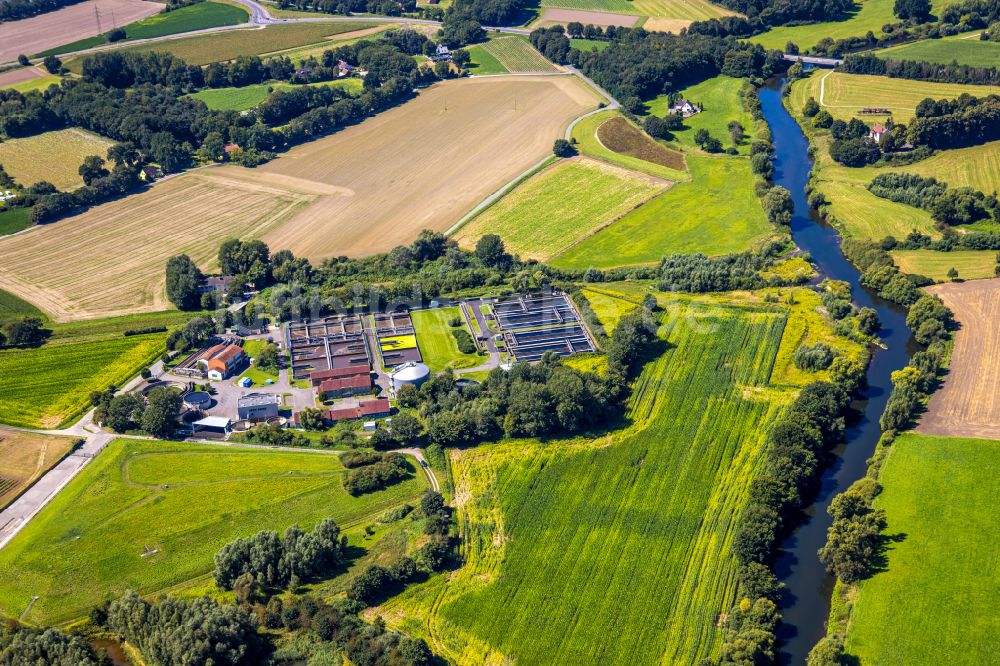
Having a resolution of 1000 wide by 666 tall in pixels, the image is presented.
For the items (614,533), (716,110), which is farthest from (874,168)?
(614,533)

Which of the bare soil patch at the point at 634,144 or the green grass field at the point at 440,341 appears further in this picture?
the bare soil patch at the point at 634,144

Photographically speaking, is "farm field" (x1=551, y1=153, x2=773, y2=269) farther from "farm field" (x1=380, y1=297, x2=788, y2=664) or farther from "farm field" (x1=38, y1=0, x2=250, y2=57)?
"farm field" (x1=38, y1=0, x2=250, y2=57)

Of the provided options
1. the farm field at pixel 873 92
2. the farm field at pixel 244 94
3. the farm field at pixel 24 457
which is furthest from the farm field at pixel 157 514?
the farm field at pixel 873 92

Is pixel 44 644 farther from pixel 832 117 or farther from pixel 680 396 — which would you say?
pixel 832 117

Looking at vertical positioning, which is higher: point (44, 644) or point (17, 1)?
point (17, 1)

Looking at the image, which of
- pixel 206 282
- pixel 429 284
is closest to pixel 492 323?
pixel 429 284

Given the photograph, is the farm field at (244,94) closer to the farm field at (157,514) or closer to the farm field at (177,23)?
the farm field at (177,23)
